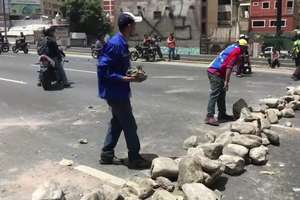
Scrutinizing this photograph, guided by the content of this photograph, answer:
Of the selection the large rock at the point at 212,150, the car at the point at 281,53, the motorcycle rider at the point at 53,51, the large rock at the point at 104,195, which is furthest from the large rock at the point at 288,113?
the car at the point at 281,53

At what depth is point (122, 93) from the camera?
5719mm

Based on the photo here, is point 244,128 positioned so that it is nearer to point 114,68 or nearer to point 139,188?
point 114,68

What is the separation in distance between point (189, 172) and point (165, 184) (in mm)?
294

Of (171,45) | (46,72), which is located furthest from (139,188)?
(171,45)

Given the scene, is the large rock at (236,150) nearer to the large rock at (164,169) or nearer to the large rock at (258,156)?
the large rock at (258,156)

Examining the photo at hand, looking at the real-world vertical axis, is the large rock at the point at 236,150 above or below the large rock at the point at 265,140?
above

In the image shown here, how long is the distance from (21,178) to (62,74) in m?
8.33

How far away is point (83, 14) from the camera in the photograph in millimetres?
68750

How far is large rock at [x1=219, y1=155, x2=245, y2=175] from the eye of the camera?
565 cm

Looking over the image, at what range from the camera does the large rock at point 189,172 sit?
16.5 ft

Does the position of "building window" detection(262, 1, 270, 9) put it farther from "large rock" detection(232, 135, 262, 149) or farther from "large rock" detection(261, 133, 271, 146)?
"large rock" detection(232, 135, 262, 149)

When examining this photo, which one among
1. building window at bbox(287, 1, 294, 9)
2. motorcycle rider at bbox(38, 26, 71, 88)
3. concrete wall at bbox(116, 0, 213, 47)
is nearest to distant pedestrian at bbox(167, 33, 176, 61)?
motorcycle rider at bbox(38, 26, 71, 88)

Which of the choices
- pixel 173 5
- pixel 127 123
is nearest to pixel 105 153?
pixel 127 123

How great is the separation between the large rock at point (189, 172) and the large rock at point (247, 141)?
49.9 inches
